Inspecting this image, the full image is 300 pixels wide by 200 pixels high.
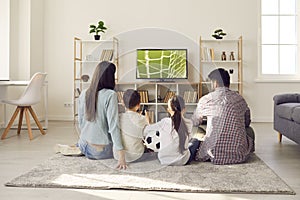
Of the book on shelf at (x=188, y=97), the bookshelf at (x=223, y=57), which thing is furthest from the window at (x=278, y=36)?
the book on shelf at (x=188, y=97)

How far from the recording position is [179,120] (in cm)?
255

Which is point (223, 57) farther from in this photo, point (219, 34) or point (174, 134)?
point (174, 134)

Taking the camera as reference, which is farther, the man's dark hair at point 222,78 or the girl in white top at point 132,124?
the man's dark hair at point 222,78

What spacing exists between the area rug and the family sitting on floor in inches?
3.3

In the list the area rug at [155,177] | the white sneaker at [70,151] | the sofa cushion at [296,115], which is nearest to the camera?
the area rug at [155,177]

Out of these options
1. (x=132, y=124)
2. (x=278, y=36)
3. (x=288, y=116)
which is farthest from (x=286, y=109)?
(x=278, y=36)

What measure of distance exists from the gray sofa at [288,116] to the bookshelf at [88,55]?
2887 millimetres

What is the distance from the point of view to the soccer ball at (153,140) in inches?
104

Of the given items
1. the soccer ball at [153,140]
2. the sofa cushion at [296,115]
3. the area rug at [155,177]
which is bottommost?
the area rug at [155,177]

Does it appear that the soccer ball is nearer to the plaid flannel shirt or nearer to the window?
the plaid flannel shirt

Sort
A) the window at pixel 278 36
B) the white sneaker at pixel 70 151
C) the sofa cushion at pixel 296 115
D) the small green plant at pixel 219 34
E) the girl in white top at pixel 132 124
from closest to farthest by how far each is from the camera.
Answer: the girl in white top at pixel 132 124 < the white sneaker at pixel 70 151 < the sofa cushion at pixel 296 115 < the small green plant at pixel 219 34 < the window at pixel 278 36

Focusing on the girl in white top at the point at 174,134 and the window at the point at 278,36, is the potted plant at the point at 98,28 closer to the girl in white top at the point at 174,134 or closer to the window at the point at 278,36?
the window at the point at 278,36

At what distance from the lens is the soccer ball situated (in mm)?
2645

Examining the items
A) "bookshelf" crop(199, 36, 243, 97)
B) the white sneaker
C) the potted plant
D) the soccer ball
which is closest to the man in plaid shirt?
the soccer ball
